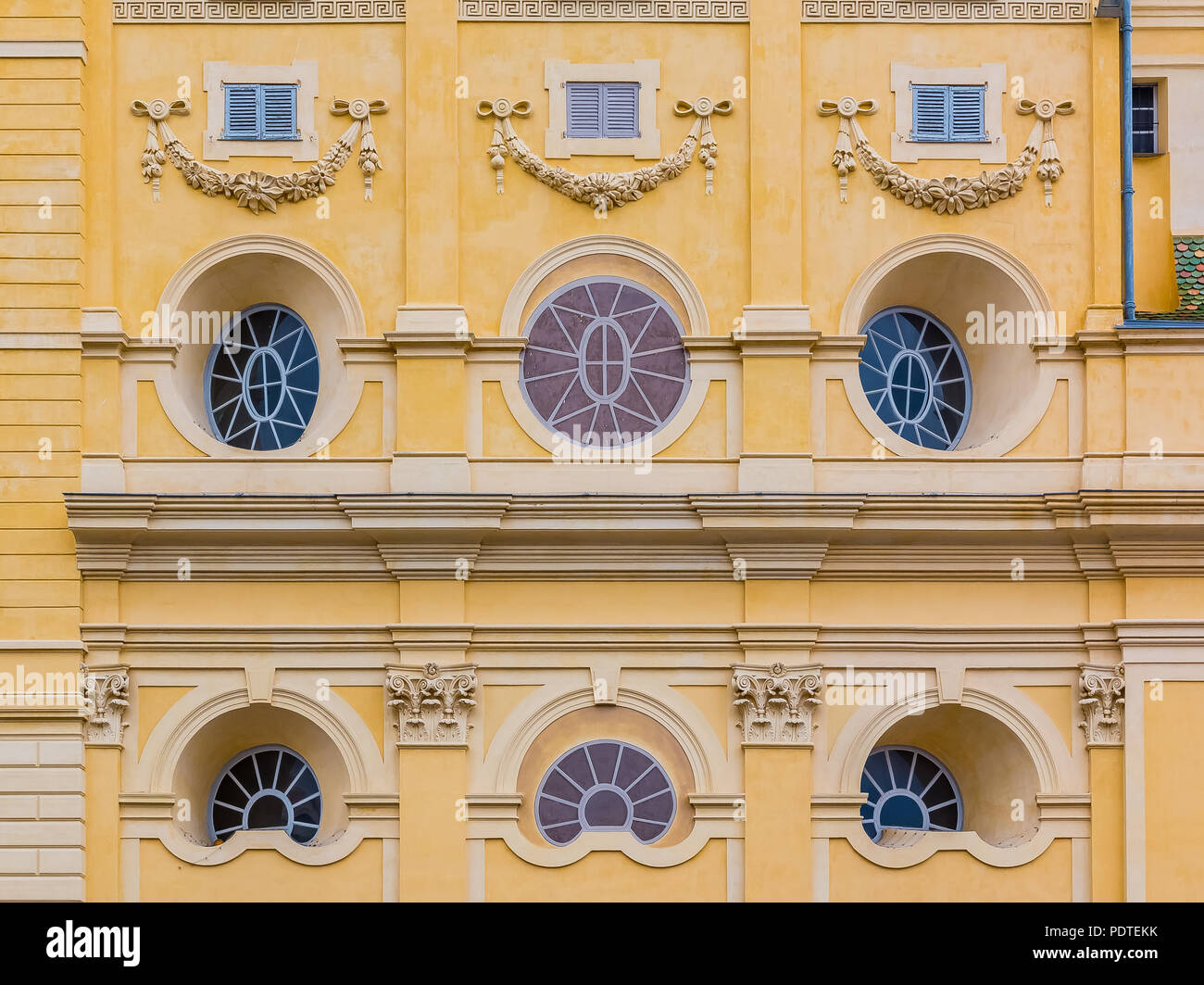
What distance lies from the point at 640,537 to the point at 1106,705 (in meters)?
5.32

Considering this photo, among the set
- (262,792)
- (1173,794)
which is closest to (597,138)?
(262,792)

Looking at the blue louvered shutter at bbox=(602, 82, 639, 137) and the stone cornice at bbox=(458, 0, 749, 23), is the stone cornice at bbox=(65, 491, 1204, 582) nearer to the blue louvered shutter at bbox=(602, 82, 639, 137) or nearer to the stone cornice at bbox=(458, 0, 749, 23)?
the blue louvered shutter at bbox=(602, 82, 639, 137)

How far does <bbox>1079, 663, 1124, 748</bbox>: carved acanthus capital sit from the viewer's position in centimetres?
2089

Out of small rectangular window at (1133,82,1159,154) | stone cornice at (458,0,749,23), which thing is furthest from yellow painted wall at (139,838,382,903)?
small rectangular window at (1133,82,1159,154)

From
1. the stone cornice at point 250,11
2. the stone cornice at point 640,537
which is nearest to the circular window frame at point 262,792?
the stone cornice at point 640,537

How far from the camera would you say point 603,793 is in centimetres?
2119

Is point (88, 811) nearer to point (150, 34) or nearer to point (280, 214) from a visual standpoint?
point (280, 214)

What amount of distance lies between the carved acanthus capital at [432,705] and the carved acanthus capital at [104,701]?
291 centimetres

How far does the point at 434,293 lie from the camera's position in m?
21.3

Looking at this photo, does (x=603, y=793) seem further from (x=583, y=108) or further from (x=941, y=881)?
(x=583, y=108)

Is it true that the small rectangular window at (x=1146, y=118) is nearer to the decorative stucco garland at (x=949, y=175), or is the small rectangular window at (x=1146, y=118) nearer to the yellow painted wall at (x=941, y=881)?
the decorative stucco garland at (x=949, y=175)

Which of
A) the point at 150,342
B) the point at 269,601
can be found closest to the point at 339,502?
the point at 269,601

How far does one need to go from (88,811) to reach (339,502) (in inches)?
168

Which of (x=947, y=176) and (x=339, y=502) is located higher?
(x=947, y=176)
